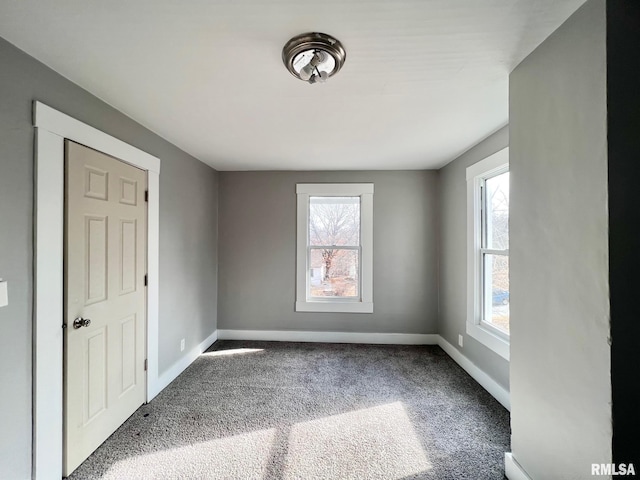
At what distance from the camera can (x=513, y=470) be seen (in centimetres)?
153

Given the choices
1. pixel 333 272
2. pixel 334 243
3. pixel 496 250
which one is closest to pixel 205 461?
pixel 333 272

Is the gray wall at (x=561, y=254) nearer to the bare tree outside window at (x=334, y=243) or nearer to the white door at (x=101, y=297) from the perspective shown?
the bare tree outside window at (x=334, y=243)

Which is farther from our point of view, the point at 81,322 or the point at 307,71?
the point at 81,322

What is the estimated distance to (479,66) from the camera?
1.50 meters

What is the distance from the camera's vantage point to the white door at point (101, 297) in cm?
164

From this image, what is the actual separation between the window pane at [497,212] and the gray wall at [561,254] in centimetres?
107

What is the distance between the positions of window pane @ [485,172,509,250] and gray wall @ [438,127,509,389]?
0.26 meters

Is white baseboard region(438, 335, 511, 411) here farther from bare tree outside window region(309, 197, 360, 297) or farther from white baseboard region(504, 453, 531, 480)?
bare tree outside window region(309, 197, 360, 297)

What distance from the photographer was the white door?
164cm

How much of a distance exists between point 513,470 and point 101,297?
275 cm

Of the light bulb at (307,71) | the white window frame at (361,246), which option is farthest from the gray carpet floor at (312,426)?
the light bulb at (307,71)

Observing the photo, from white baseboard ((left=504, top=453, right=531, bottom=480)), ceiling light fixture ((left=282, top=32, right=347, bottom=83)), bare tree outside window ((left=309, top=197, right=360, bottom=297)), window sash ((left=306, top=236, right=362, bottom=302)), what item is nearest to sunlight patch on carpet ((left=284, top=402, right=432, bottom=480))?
white baseboard ((left=504, top=453, right=531, bottom=480))

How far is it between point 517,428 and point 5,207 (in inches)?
113

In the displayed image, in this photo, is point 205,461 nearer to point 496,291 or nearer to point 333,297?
point 333,297
